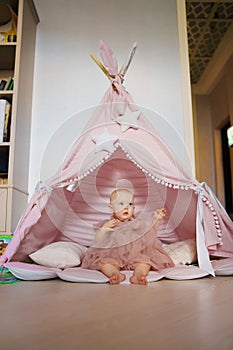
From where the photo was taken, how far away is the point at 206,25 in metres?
2.95

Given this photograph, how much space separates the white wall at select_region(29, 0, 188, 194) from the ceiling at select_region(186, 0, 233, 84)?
23.1 inches

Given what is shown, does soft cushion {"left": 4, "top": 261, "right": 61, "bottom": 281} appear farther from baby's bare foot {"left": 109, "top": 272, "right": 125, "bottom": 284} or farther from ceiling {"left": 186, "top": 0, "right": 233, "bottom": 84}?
ceiling {"left": 186, "top": 0, "right": 233, "bottom": 84}

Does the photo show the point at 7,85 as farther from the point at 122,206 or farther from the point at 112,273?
the point at 112,273

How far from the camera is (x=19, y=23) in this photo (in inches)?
72.8

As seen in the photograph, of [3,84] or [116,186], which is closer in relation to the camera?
[116,186]

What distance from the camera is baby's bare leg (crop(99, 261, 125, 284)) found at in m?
1.08

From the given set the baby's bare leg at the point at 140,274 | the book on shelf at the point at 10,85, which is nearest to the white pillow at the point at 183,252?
the baby's bare leg at the point at 140,274

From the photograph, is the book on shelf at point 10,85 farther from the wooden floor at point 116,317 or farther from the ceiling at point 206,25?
the ceiling at point 206,25

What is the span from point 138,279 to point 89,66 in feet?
5.34

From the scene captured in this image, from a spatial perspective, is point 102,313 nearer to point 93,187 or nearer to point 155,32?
point 93,187

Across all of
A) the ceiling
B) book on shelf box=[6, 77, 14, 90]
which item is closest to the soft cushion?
book on shelf box=[6, 77, 14, 90]

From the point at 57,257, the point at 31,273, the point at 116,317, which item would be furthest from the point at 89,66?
the point at 116,317

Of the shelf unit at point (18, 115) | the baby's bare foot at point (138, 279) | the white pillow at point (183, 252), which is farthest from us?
the shelf unit at point (18, 115)

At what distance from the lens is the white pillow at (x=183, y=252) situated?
138cm
